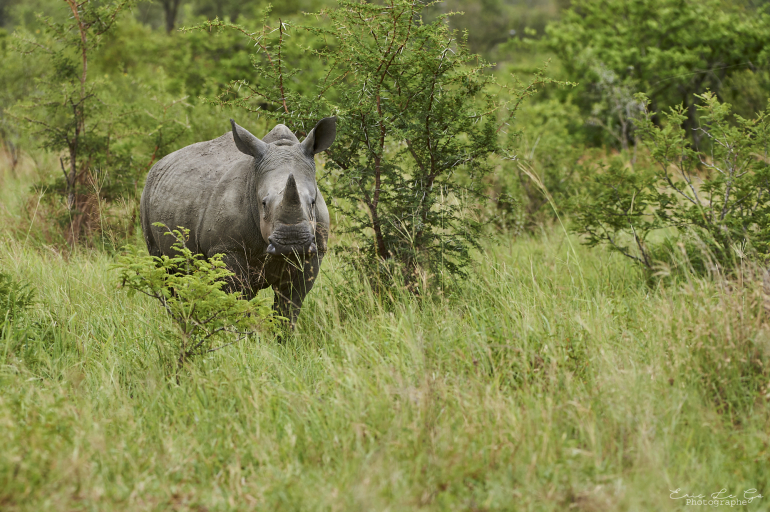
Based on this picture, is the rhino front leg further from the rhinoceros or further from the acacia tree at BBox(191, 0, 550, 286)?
the acacia tree at BBox(191, 0, 550, 286)

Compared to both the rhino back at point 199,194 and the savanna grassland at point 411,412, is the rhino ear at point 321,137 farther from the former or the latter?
the savanna grassland at point 411,412

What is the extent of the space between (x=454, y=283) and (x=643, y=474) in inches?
107

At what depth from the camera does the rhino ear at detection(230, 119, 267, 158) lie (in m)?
5.08

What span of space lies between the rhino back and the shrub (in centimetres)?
82

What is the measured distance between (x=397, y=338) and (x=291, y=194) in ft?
3.82

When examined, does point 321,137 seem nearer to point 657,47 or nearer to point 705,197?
point 705,197

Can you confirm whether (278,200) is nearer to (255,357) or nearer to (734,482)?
(255,357)

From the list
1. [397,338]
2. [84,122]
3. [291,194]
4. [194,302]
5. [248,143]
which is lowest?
[397,338]

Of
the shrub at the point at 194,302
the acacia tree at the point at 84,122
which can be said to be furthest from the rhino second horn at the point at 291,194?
the acacia tree at the point at 84,122

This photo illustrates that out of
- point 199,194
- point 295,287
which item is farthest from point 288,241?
point 199,194

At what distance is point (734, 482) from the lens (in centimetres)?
317

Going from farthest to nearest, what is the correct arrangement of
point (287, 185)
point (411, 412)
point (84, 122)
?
point (84, 122) < point (287, 185) < point (411, 412)

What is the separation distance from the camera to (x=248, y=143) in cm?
511

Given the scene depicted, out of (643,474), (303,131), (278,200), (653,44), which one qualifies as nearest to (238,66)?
(653,44)
